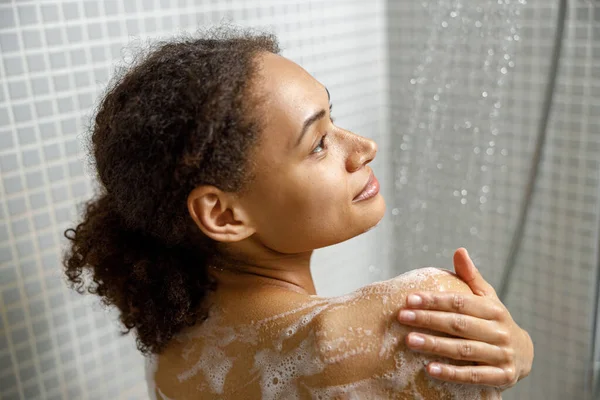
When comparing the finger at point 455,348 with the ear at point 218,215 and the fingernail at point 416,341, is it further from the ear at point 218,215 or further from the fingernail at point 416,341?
the ear at point 218,215

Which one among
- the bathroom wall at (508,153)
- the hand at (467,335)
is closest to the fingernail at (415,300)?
the hand at (467,335)

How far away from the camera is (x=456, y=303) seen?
745mm

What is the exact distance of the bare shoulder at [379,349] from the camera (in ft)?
2.46

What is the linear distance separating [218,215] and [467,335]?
1.06 ft

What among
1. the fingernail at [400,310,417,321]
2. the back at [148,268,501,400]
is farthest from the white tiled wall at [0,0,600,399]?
the fingernail at [400,310,417,321]

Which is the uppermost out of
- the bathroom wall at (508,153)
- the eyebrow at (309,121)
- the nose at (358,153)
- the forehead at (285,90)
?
the forehead at (285,90)

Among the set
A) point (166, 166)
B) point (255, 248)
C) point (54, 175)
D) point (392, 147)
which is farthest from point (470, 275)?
point (392, 147)

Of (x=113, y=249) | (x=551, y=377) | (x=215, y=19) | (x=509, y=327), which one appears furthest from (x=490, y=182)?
(x=113, y=249)

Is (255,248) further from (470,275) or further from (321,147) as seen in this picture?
(470,275)

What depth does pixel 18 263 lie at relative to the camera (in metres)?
1.07

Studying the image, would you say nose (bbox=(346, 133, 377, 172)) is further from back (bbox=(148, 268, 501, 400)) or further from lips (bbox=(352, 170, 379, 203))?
back (bbox=(148, 268, 501, 400))

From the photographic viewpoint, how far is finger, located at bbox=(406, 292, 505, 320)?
→ 2.42ft

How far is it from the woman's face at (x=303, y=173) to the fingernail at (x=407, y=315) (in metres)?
0.16

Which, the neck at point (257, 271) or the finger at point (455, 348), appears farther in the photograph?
the neck at point (257, 271)
